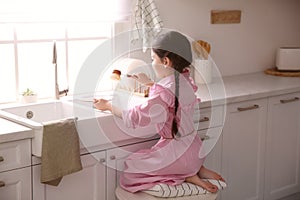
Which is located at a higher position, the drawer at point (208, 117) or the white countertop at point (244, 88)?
the white countertop at point (244, 88)

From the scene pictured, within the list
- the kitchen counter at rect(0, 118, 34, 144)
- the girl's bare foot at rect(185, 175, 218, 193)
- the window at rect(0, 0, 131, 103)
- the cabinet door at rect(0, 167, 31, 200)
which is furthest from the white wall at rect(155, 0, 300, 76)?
the cabinet door at rect(0, 167, 31, 200)

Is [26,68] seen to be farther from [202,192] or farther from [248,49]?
[248,49]

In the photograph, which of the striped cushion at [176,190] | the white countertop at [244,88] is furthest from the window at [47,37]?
the striped cushion at [176,190]

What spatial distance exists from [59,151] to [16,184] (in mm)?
227

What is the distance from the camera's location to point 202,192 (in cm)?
264

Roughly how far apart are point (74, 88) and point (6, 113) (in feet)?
2.22

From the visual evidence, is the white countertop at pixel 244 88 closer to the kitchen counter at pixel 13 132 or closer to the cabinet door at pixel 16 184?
the kitchen counter at pixel 13 132

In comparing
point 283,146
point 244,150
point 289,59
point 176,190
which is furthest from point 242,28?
point 176,190

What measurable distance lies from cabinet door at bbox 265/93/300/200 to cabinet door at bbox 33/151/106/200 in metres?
1.28

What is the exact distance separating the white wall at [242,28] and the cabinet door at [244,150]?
61 centimetres

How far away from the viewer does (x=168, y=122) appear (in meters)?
2.62

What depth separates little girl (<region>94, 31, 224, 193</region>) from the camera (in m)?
2.55

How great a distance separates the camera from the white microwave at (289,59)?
4086 mm

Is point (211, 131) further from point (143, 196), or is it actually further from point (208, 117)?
point (143, 196)
